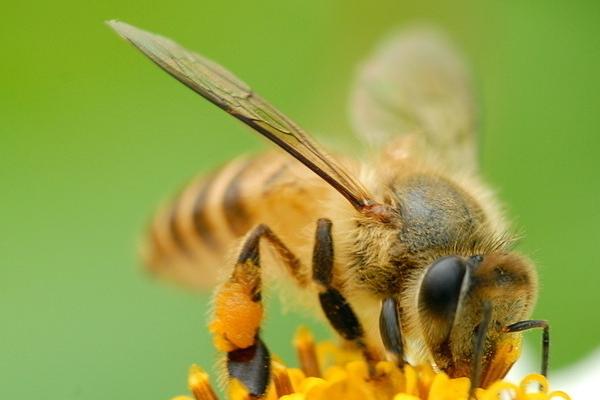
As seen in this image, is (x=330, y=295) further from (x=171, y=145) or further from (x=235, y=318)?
(x=171, y=145)

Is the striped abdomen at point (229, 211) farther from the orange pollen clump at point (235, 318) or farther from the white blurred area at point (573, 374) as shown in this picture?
the white blurred area at point (573, 374)

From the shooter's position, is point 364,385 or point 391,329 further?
point 364,385

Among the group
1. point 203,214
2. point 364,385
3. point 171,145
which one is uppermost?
point 171,145

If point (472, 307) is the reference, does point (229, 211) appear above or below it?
above

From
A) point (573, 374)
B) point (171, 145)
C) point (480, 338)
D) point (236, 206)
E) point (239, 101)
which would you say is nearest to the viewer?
point (480, 338)

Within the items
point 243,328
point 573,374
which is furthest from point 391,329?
point 573,374

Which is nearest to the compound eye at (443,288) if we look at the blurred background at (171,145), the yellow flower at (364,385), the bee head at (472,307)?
the bee head at (472,307)

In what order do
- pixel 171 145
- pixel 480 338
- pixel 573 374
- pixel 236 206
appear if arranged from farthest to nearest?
pixel 171 145, pixel 573 374, pixel 236 206, pixel 480 338
